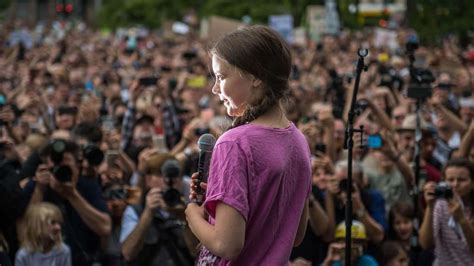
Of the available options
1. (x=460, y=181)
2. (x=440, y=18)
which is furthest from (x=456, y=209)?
(x=440, y=18)

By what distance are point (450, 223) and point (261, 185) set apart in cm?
323

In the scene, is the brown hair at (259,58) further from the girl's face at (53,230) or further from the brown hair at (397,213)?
the brown hair at (397,213)

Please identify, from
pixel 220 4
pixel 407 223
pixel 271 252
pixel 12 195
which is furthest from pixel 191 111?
pixel 220 4

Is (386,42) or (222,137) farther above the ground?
(222,137)

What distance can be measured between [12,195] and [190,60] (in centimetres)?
1487

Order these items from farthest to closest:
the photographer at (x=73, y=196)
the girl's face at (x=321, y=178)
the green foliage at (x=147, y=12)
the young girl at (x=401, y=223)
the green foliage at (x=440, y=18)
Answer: the green foliage at (x=147, y=12) → the green foliage at (x=440, y=18) → the young girl at (x=401, y=223) → the girl's face at (x=321, y=178) → the photographer at (x=73, y=196)

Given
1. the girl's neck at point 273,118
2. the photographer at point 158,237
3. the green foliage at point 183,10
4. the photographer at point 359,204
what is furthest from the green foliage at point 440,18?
the girl's neck at point 273,118

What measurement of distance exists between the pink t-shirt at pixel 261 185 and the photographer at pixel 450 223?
282cm

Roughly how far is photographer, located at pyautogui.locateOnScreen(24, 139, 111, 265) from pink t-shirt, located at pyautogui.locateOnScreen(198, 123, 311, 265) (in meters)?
3.01

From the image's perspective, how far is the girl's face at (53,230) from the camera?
20.2 ft

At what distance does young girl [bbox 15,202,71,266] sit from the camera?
6.16 metres

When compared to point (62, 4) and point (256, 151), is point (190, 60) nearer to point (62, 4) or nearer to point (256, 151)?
point (62, 4)

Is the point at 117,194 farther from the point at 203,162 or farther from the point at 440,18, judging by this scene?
the point at 440,18

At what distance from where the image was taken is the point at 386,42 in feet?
74.6
